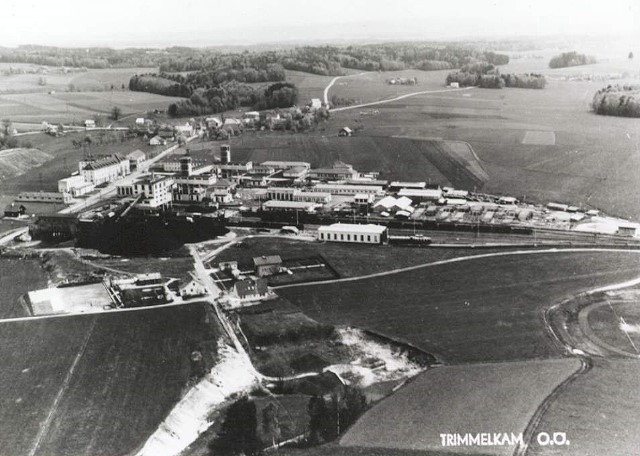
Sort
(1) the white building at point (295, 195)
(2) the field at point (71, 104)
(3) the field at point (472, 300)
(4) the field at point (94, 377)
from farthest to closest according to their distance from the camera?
1. (2) the field at point (71, 104)
2. (1) the white building at point (295, 195)
3. (3) the field at point (472, 300)
4. (4) the field at point (94, 377)

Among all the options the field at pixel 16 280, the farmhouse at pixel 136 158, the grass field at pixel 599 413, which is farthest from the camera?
the farmhouse at pixel 136 158

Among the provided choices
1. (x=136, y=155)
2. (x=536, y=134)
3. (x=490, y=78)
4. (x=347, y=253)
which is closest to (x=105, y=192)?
(x=136, y=155)

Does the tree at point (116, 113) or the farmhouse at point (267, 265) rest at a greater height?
the tree at point (116, 113)

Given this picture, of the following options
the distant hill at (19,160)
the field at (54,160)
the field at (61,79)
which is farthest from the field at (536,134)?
the field at (61,79)

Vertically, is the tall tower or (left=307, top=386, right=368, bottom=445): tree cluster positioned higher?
the tall tower

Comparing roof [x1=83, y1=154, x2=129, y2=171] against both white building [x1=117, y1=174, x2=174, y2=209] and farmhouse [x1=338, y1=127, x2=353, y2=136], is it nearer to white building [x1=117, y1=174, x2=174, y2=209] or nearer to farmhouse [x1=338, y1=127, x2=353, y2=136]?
white building [x1=117, y1=174, x2=174, y2=209]

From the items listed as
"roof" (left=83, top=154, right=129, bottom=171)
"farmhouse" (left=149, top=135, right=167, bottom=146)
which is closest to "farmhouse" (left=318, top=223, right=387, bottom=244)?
"roof" (left=83, top=154, right=129, bottom=171)

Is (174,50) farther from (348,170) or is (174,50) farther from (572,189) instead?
(572,189)

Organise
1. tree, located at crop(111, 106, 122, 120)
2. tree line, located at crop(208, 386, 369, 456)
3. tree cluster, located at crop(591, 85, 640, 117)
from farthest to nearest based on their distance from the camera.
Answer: tree, located at crop(111, 106, 122, 120), tree cluster, located at crop(591, 85, 640, 117), tree line, located at crop(208, 386, 369, 456)

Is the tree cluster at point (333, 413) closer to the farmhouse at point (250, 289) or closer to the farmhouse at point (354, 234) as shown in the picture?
the farmhouse at point (250, 289)
